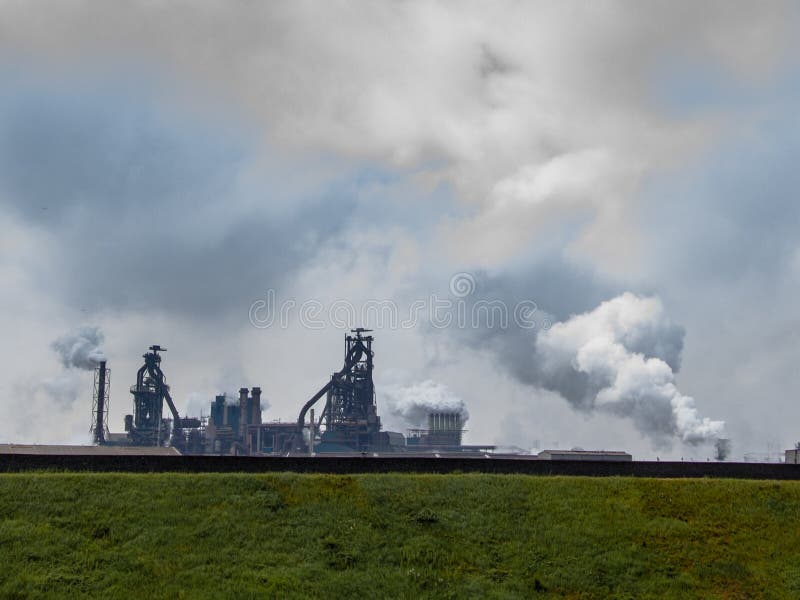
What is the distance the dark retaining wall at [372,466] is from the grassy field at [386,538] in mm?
1472

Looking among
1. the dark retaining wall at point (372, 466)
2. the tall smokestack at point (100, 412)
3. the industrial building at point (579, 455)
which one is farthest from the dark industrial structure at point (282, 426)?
the dark retaining wall at point (372, 466)

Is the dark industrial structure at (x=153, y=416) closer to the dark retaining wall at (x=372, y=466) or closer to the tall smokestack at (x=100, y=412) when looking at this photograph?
the tall smokestack at (x=100, y=412)

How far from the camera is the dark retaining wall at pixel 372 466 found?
25125 millimetres

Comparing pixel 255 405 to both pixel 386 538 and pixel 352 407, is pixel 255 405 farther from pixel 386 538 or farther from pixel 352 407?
pixel 386 538

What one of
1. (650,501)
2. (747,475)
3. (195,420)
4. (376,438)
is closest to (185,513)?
(650,501)

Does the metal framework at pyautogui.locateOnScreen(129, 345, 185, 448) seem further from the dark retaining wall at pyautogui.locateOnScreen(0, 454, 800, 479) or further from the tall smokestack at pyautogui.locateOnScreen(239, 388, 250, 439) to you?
the dark retaining wall at pyautogui.locateOnScreen(0, 454, 800, 479)

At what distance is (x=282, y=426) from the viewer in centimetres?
12719

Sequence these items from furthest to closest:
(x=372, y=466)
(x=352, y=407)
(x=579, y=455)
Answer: (x=352, y=407) → (x=579, y=455) → (x=372, y=466)

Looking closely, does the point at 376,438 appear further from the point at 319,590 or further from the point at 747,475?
the point at 319,590

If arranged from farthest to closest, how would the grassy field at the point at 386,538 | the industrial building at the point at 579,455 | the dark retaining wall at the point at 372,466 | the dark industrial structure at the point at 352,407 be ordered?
the dark industrial structure at the point at 352,407 < the industrial building at the point at 579,455 < the dark retaining wall at the point at 372,466 < the grassy field at the point at 386,538

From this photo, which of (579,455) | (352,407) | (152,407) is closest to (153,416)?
(152,407)

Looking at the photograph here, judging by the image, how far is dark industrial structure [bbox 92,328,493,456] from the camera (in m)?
122

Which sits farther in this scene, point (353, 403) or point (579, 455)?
point (353, 403)

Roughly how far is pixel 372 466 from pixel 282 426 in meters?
103
